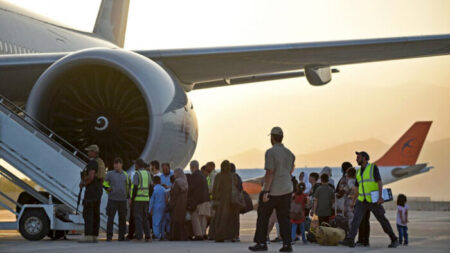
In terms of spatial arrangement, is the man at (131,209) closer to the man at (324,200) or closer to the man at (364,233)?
the man at (324,200)

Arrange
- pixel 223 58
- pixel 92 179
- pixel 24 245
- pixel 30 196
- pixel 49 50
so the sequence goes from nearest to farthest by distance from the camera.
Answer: pixel 24 245 < pixel 92 179 < pixel 30 196 < pixel 223 58 < pixel 49 50

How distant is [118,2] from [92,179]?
12856 mm

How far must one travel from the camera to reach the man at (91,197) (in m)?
10.4

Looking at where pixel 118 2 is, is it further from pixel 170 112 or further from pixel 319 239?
pixel 319 239

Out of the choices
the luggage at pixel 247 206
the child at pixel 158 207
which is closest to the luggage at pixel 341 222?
the luggage at pixel 247 206

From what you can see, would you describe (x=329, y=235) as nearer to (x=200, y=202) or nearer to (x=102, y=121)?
(x=200, y=202)

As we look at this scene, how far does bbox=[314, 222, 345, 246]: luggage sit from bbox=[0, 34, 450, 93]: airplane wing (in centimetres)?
347

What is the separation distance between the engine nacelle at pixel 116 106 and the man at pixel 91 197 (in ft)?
2.76

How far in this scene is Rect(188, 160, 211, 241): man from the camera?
1202 centimetres

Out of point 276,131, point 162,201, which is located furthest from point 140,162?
point 276,131

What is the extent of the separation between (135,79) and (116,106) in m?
0.66

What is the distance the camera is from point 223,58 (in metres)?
13.5

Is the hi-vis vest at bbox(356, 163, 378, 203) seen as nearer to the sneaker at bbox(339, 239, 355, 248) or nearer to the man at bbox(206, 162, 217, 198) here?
the sneaker at bbox(339, 239, 355, 248)

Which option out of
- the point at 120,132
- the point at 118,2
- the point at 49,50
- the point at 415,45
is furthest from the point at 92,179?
the point at 118,2
